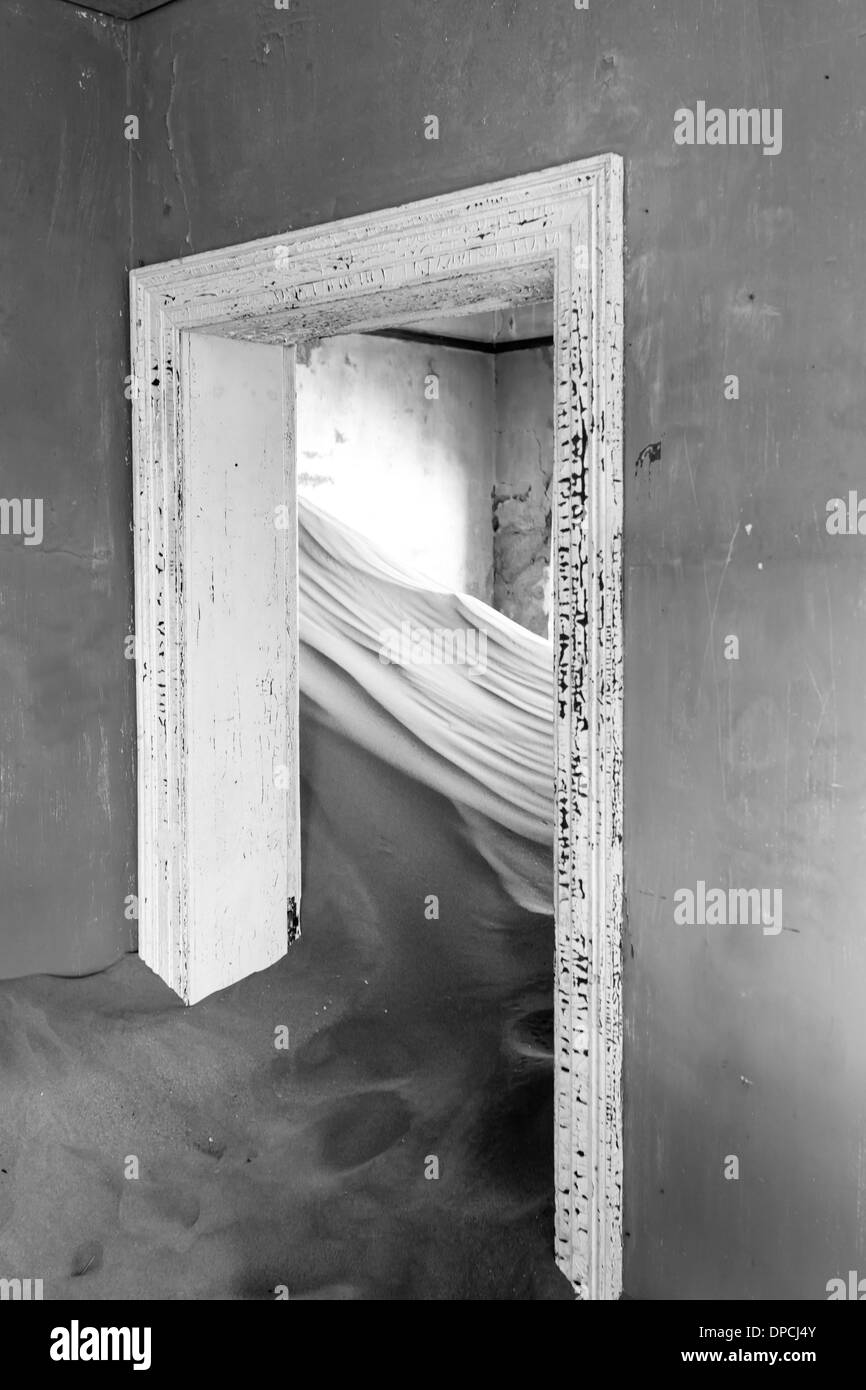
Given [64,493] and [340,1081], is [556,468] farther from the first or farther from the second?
[340,1081]

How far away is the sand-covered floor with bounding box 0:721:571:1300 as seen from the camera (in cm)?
246

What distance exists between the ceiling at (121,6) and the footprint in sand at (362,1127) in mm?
2700

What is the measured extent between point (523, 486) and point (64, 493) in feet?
19.5

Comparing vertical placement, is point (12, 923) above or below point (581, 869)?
below

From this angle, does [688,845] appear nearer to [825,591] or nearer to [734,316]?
[825,591]

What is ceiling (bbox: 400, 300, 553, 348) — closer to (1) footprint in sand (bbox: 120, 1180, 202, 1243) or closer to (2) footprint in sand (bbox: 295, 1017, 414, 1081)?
(2) footprint in sand (bbox: 295, 1017, 414, 1081)

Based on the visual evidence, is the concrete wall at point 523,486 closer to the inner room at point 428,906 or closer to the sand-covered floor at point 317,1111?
the inner room at point 428,906

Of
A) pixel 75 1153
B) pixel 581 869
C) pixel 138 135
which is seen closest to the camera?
pixel 581 869

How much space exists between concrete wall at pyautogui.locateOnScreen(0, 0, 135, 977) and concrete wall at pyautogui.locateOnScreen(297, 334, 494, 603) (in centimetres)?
394

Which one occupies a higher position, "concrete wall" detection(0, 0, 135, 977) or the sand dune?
"concrete wall" detection(0, 0, 135, 977)

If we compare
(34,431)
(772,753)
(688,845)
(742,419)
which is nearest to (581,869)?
(688,845)

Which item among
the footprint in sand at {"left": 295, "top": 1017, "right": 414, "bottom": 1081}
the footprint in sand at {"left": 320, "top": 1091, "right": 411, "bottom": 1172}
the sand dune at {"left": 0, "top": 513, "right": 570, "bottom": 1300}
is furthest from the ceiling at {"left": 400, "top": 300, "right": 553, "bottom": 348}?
the footprint in sand at {"left": 320, "top": 1091, "right": 411, "bottom": 1172}

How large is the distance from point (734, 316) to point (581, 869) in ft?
3.33

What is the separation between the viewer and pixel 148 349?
317cm
